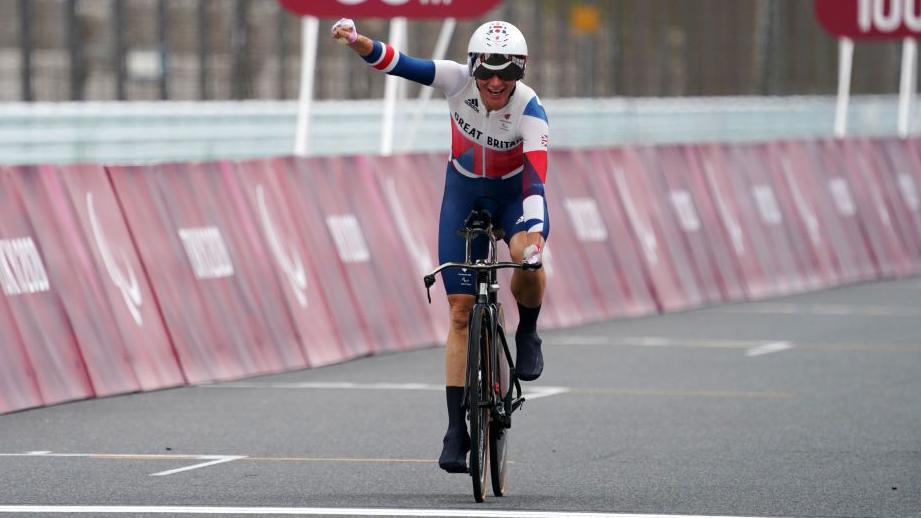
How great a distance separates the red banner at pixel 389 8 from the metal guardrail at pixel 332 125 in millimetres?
4340

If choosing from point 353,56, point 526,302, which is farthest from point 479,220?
point 353,56

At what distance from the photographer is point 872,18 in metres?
26.2

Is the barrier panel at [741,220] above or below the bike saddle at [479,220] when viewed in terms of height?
below

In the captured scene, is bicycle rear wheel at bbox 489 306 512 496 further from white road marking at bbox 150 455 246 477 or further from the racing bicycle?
white road marking at bbox 150 455 246 477

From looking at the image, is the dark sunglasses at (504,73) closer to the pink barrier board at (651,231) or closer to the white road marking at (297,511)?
the white road marking at (297,511)

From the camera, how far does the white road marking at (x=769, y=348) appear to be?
1603 cm

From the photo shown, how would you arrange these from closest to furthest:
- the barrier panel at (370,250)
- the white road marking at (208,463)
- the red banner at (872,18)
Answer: the white road marking at (208,463) < the barrier panel at (370,250) < the red banner at (872,18)

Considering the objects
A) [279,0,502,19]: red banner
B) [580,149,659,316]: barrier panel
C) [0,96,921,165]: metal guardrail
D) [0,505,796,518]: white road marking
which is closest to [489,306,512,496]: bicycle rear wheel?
[0,505,796,518]: white road marking

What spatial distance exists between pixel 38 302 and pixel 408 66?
4.02 meters

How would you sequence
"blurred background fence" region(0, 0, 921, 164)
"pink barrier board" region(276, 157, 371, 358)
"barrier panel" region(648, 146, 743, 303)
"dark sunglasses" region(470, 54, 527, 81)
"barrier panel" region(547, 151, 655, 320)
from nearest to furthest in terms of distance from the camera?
"dark sunglasses" region(470, 54, 527, 81)
"pink barrier board" region(276, 157, 371, 358)
"barrier panel" region(547, 151, 655, 320)
"barrier panel" region(648, 146, 743, 303)
"blurred background fence" region(0, 0, 921, 164)

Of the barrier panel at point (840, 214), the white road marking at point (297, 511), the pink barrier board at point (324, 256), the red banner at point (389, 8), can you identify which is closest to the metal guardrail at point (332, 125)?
the red banner at point (389, 8)

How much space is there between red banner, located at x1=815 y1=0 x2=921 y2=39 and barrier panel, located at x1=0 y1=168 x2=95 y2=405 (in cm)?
1536

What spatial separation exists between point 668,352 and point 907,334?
2.68 m

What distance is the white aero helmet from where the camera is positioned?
8977 mm
